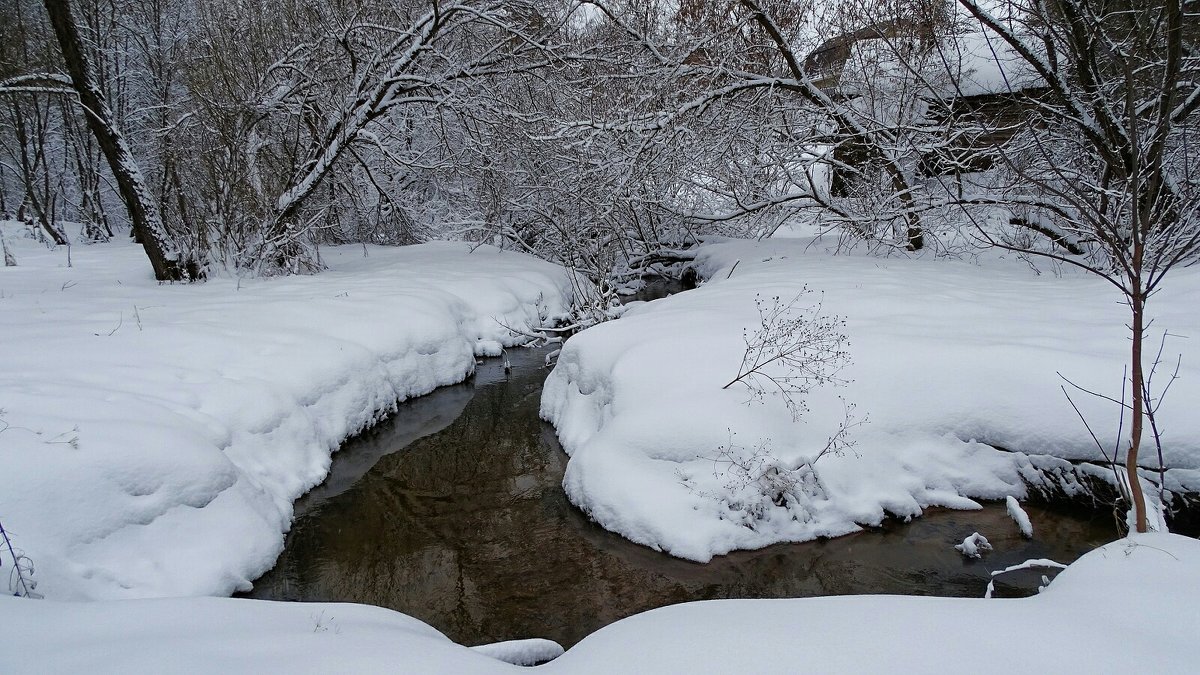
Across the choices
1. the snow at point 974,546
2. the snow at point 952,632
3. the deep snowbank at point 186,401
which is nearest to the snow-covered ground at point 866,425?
the snow at point 974,546

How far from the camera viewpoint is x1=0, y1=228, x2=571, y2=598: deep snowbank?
12.5 feet

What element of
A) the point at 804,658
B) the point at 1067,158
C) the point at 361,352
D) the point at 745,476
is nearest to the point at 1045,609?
the point at 804,658

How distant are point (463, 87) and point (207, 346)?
7.89 m

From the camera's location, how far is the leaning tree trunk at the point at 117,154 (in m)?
8.99

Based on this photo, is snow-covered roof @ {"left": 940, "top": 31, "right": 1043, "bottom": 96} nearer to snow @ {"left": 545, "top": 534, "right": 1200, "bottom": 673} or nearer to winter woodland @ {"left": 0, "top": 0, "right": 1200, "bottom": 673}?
winter woodland @ {"left": 0, "top": 0, "right": 1200, "bottom": 673}

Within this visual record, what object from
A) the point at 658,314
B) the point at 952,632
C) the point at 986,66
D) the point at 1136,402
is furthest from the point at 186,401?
the point at 986,66

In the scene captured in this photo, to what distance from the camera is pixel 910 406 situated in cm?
531

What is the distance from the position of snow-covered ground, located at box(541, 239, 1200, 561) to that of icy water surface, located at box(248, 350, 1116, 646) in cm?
19

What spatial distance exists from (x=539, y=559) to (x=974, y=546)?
120 inches

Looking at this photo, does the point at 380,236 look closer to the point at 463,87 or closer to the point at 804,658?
the point at 463,87

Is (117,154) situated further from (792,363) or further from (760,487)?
(760,487)

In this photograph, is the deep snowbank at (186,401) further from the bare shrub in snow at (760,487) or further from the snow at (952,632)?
the bare shrub in snow at (760,487)

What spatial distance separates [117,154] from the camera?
959 centimetres

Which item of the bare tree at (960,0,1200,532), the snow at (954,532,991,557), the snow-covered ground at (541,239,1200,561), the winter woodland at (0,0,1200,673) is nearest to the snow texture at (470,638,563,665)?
the winter woodland at (0,0,1200,673)
